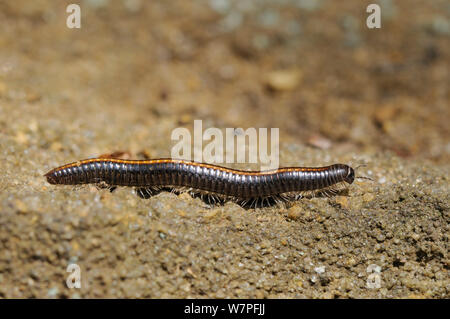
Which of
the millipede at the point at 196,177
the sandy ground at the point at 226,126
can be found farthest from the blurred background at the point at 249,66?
the millipede at the point at 196,177

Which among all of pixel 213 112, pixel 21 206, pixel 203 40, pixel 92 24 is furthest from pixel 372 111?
pixel 21 206

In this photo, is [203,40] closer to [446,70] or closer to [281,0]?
[281,0]

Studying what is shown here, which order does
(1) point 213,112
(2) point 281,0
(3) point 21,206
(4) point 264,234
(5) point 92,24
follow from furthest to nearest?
(2) point 281,0, (5) point 92,24, (1) point 213,112, (4) point 264,234, (3) point 21,206

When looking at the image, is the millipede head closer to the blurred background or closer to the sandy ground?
the sandy ground

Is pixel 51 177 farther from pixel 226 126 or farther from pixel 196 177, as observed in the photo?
pixel 226 126

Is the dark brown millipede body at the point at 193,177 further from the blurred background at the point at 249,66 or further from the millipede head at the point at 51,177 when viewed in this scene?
the blurred background at the point at 249,66

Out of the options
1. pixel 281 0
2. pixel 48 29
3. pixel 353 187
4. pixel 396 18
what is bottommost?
pixel 353 187

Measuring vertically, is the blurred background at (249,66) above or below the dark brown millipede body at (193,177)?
above
